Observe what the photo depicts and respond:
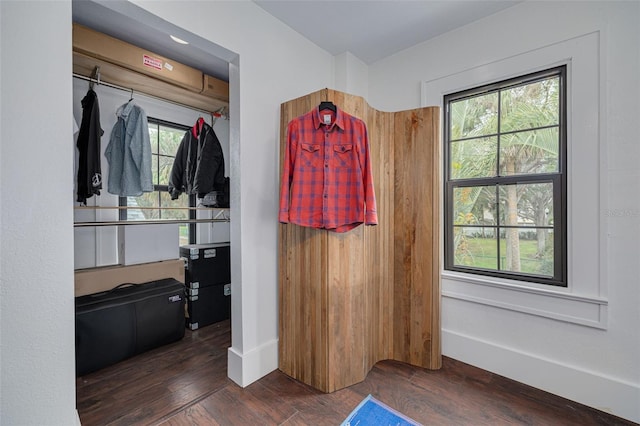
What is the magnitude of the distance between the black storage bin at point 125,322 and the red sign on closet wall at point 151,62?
1829 millimetres

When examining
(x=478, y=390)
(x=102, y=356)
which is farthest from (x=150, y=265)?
(x=478, y=390)

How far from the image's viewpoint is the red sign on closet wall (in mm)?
2190

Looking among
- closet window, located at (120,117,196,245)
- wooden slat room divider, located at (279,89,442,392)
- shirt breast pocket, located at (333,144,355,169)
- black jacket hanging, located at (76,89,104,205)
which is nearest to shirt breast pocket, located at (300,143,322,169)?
shirt breast pocket, located at (333,144,355,169)

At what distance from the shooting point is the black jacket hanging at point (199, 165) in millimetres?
2646

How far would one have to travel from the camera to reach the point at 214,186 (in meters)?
2.78

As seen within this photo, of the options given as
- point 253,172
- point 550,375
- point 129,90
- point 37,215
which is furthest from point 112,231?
point 550,375

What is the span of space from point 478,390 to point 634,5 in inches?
97.0

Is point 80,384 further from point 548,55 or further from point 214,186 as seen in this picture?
point 548,55

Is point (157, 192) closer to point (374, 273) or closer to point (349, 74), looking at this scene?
point (349, 74)

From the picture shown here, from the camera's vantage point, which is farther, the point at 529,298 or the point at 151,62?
the point at 151,62

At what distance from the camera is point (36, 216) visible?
3.53ft

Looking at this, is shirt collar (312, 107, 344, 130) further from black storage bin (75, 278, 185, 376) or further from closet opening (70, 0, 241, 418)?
black storage bin (75, 278, 185, 376)

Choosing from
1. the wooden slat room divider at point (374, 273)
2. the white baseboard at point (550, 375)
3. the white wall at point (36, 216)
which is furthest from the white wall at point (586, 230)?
the white wall at point (36, 216)

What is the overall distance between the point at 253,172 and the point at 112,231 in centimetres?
164
